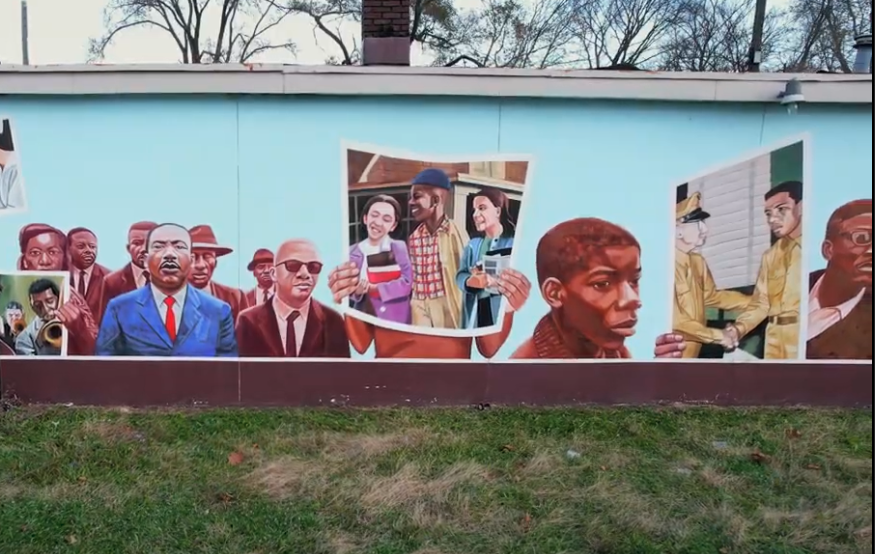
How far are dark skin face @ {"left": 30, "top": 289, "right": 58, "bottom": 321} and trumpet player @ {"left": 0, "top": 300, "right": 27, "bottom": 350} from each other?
4.3 inches

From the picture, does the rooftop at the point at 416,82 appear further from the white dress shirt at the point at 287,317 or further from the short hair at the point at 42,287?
the white dress shirt at the point at 287,317

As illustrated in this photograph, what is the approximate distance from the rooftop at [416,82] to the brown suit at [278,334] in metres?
1.63

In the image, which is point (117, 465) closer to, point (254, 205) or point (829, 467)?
point (254, 205)

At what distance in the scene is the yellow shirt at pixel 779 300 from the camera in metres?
4.97

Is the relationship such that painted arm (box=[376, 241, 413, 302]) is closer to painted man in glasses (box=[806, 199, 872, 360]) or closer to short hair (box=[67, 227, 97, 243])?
short hair (box=[67, 227, 97, 243])

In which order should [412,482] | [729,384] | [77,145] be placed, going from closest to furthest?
1. [412,482]
2. [77,145]
3. [729,384]

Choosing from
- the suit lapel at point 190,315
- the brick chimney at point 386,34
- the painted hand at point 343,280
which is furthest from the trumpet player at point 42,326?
the brick chimney at point 386,34

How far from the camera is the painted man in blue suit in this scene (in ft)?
15.9

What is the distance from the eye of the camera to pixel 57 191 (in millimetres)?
4805

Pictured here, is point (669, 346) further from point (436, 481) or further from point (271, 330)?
point (271, 330)

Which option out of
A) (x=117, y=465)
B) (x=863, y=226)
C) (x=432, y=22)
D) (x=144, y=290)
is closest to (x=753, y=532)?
(x=863, y=226)

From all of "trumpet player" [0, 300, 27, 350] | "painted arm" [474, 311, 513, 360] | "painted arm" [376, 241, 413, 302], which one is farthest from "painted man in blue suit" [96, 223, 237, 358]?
"painted arm" [474, 311, 513, 360]

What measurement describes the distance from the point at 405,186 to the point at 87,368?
9.19 feet

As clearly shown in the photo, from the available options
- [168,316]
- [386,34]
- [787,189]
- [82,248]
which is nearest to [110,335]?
[168,316]
